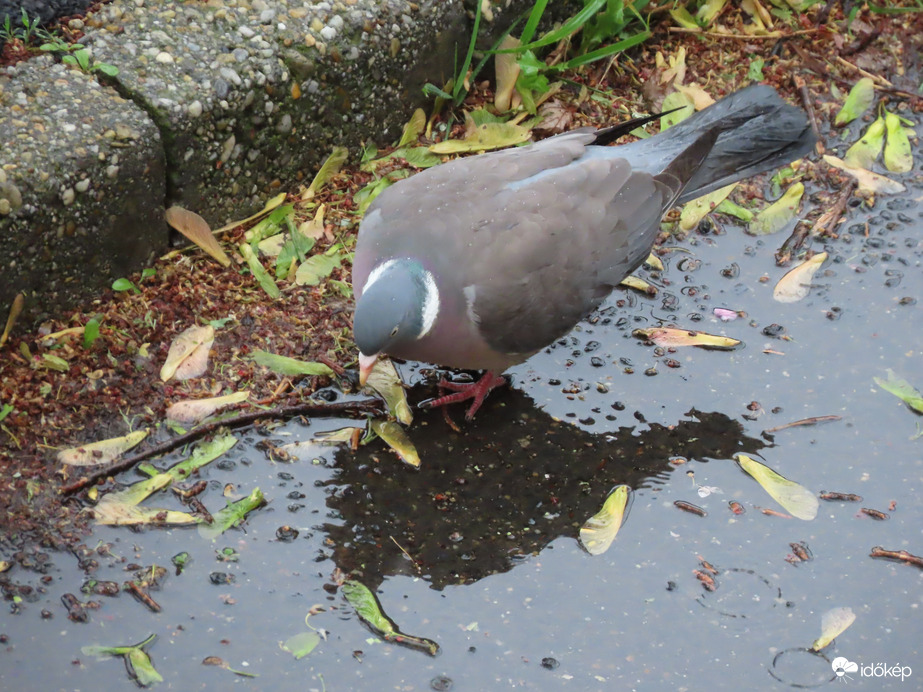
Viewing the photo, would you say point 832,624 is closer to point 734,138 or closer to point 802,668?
point 802,668

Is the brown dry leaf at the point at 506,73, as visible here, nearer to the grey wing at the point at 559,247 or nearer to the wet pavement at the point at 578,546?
the grey wing at the point at 559,247

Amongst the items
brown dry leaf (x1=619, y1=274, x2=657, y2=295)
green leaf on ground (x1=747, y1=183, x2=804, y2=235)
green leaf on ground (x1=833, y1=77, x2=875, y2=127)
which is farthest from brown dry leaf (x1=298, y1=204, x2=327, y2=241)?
green leaf on ground (x1=833, y1=77, x2=875, y2=127)

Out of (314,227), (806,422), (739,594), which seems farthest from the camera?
(314,227)

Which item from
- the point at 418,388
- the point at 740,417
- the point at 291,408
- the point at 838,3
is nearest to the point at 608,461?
the point at 740,417

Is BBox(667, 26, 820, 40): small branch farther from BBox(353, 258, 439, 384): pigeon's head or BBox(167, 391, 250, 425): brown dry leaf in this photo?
BBox(167, 391, 250, 425): brown dry leaf

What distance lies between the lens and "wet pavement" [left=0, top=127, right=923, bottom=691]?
7.65 ft

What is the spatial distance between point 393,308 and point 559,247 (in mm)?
581

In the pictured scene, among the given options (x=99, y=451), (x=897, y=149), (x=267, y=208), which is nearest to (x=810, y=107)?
(x=897, y=149)

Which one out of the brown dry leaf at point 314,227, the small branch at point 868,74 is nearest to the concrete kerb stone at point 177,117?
the brown dry leaf at point 314,227

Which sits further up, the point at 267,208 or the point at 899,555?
the point at 267,208

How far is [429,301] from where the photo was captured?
2725 mm

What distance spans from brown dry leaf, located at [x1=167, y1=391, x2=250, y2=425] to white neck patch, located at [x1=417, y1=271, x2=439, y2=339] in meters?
0.65

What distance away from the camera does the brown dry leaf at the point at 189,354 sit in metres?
2.95

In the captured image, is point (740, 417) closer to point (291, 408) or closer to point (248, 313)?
point (291, 408)
